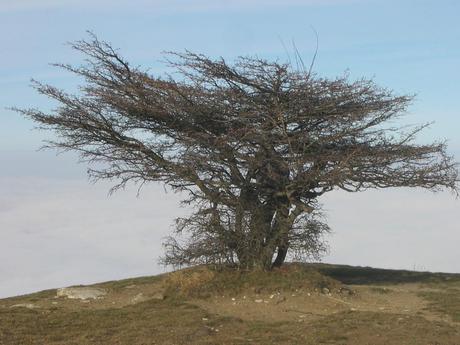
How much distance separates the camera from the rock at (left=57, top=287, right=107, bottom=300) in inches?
617

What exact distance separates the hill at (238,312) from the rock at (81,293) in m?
0.03

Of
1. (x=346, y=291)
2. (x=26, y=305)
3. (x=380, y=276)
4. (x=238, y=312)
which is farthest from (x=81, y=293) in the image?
(x=380, y=276)

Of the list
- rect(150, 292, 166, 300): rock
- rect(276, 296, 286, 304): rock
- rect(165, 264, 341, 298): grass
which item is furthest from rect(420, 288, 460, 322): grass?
rect(150, 292, 166, 300): rock

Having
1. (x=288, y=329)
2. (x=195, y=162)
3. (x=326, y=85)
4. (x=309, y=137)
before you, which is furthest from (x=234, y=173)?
(x=288, y=329)

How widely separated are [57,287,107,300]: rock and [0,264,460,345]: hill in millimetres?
26

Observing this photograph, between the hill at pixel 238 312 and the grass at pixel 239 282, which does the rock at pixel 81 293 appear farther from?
the grass at pixel 239 282

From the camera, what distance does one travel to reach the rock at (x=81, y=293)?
15.7 m

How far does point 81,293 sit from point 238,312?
483 centimetres

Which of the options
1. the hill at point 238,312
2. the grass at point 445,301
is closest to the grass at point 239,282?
the hill at point 238,312

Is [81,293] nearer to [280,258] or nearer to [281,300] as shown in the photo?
[280,258]

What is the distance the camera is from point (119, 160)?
1664 cm

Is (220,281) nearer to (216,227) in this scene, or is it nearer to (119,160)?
(216,227)

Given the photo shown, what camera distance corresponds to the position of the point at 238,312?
1304cm

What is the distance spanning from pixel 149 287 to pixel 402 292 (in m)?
6.55
